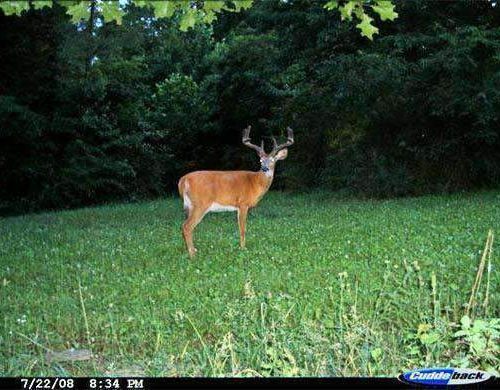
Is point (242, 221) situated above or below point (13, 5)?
below

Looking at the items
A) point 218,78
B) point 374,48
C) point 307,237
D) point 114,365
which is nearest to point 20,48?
point 218,78

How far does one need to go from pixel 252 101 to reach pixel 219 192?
17150 mm

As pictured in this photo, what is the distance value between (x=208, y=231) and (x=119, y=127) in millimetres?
12711

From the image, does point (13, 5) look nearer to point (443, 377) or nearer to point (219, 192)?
point (443, 377)

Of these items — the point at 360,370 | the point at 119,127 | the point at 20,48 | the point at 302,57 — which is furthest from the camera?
the point at 119,127

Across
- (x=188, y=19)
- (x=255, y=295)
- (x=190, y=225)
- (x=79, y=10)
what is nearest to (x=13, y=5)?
(x=79, y=10)

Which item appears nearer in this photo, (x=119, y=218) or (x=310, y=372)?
(x=310, y=372)

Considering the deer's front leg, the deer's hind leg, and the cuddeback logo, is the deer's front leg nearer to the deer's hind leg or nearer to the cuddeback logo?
the deer's hind leg

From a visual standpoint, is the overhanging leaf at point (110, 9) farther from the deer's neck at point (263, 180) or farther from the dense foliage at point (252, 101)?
the dense foliage at point (252, 101)

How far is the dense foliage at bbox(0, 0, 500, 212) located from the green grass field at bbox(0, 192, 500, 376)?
158 inches

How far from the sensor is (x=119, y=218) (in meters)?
16.2

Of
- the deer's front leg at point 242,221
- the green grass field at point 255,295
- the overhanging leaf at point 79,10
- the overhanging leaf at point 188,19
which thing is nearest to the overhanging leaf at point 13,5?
the overhanging leaf at point 79,10

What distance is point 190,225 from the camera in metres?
9.66

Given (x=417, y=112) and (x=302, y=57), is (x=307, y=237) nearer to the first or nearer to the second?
(x=417, y=112)
